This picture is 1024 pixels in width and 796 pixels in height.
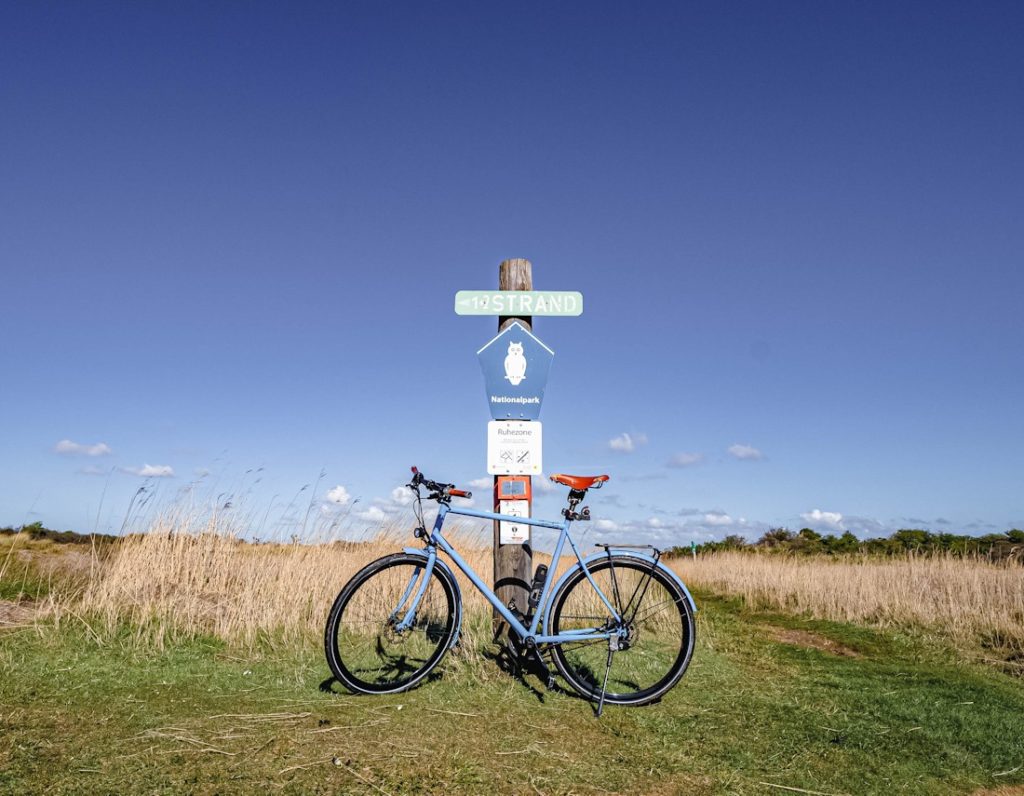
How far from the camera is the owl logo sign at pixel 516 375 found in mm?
6113

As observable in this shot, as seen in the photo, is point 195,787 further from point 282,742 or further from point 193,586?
point 193,586

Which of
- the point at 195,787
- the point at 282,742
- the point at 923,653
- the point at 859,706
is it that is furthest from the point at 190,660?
the point at 923,653

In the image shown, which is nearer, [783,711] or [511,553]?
[783,711]

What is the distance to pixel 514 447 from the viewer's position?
6.02 m

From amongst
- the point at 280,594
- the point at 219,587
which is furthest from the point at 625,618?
the point at 219,587

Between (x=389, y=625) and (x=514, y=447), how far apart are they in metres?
1.83

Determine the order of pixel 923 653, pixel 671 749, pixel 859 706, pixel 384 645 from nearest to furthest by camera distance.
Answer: pixel 671 749
pixel 859 706
pixel 384 645
pixel 923 653

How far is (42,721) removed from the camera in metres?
3.97

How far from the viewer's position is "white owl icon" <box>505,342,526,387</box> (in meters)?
6.14

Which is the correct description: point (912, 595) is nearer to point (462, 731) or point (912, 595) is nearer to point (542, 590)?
point (542, 590)

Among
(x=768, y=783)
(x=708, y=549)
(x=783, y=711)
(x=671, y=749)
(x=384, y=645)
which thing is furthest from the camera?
(x=708, y=549)

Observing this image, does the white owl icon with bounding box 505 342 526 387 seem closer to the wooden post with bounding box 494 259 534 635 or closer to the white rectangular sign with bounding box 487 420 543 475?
the white rectangular sign with bounding box 487 420 543 475

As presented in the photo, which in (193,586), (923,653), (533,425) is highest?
(533,425)

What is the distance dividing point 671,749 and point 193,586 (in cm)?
570
